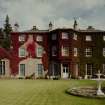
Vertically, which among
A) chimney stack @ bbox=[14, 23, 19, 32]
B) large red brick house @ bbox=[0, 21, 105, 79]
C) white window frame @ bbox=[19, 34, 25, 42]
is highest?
chimney stack @ bbox=[14, 23, 19, 32]

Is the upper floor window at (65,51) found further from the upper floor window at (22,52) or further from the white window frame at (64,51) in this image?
the upper floor window at (22,52)

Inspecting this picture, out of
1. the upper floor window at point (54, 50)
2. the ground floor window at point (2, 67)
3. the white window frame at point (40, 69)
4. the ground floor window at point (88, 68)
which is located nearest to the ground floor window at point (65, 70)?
the upper floor window at point (54, 50)

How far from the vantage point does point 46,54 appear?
5603 centimetres

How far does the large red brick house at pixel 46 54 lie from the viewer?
55156 mm

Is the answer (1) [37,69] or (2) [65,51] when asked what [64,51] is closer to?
(2) [65,51]

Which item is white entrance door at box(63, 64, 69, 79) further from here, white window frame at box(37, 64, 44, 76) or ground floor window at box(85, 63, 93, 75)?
white window frame at box(37, 64, 44, 76)

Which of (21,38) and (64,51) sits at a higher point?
(21,38)

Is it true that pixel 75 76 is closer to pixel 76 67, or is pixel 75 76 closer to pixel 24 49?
pixel 76 67

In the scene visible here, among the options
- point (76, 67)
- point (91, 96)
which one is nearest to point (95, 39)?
point (76, 67)

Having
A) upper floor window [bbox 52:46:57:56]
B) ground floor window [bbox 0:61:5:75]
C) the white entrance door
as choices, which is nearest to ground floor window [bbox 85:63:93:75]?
the white entrance door

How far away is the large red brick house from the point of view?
5516 centimetres

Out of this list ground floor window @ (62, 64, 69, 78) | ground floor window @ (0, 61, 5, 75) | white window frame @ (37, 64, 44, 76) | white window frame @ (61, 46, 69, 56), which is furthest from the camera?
white window frame @ (37, 64, 44, 76)

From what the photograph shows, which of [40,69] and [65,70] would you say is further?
[40,69]

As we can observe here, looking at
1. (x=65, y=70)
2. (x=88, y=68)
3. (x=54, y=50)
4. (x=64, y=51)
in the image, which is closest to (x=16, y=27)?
(x=54, y=50)
